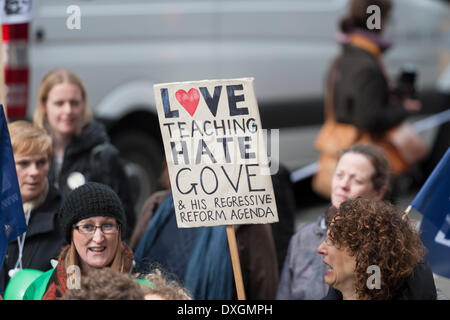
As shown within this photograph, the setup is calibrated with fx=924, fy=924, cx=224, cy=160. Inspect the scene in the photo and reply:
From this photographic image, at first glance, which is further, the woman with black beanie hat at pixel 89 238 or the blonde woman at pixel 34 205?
the blonde woman at pixel 34 205

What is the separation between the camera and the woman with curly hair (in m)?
3.20

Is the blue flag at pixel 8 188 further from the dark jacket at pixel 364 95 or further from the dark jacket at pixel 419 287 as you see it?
the dark jacket at pixel 364 95

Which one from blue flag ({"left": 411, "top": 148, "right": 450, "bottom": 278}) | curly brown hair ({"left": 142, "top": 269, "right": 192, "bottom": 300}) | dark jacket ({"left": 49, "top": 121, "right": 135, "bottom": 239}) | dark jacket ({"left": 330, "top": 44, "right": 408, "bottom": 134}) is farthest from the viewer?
dark jacket ({"left": 330, "top": 44, "right": 408, "bottom": 134})

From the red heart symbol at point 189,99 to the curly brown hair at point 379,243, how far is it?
2.35 feet

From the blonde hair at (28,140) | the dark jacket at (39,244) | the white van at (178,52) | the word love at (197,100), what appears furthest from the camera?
the white van at (178,52)

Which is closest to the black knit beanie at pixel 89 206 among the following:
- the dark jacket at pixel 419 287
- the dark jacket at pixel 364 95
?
the dark jacket at pixel 419 287

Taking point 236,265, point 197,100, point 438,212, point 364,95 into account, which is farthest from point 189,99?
point 364,95

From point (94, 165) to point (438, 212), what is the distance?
76.1 inches

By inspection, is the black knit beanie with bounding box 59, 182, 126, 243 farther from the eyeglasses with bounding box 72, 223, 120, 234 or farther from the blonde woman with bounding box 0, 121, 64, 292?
the blonde woman with bounding box 0, 121, 64, 292

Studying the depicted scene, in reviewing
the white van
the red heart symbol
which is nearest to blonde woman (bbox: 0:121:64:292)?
the red heart symbol

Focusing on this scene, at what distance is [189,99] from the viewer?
11.7ft

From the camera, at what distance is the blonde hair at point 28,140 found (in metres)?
4.23

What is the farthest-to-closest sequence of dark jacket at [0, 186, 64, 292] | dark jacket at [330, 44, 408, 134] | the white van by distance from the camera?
the white van, dark jacket at [330, 44, 408, 134], dark jacket at [0, 186, 64, 292]

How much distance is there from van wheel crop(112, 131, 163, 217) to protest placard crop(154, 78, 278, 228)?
12.3 feet
